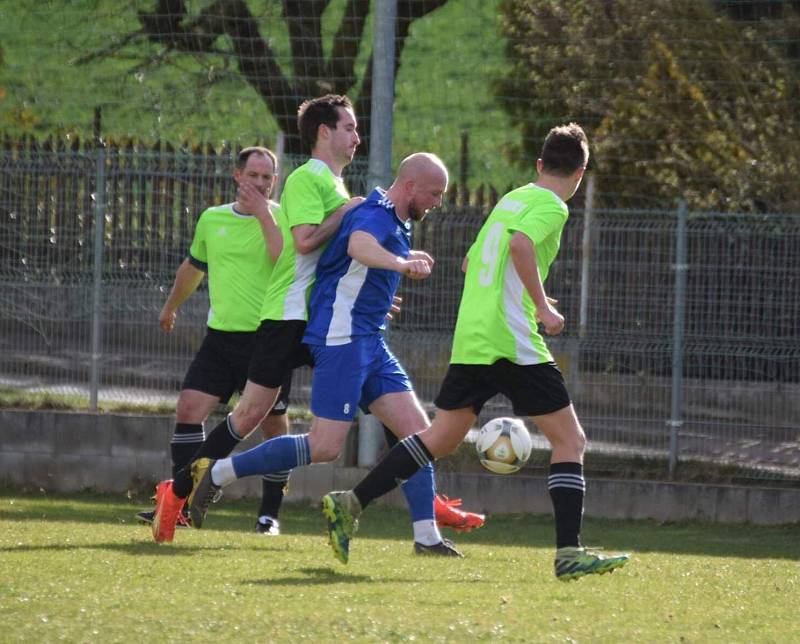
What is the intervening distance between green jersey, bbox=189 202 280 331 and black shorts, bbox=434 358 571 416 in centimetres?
227

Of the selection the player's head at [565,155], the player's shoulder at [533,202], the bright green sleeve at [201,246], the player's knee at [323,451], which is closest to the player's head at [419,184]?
the player's shoulder at [533,202]

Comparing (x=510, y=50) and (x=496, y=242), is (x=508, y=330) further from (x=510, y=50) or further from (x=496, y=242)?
(x=510, y=50)

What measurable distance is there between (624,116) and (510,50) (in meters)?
1.25

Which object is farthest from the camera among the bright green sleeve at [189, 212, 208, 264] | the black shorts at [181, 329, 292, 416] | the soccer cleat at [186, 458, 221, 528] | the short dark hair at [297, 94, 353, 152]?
the bright green sleeve at [189, 212, 208, 264]

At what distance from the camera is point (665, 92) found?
14.2 meters

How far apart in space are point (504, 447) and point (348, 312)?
1.08 meters

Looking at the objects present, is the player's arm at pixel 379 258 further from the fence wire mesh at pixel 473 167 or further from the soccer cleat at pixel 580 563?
the fence wire mesh at pixel 473 167

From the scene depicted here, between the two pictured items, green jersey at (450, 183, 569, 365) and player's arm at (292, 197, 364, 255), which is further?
player's arm at (292, 197, 364, 255)

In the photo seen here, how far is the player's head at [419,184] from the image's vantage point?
293 inches

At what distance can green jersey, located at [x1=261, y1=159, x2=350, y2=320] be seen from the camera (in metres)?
7.81

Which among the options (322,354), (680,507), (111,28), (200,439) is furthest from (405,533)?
(111,28)

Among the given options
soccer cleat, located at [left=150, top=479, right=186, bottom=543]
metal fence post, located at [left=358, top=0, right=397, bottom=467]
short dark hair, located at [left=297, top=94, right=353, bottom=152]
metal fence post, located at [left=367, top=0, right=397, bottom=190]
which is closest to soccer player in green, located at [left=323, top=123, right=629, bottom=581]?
Answer: soccer cleat, located at [left=150, top=479, right=186, bottom=543]

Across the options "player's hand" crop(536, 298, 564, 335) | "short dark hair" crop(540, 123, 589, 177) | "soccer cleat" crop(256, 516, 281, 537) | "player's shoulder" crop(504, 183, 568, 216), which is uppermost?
"short dark hair" crop(540, 123, 589, 177)

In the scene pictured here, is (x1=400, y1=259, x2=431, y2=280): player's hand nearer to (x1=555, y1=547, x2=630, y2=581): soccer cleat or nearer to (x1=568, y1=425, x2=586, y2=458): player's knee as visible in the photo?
(x1=568, y1=425, x2=586, y2=458): player's knee
